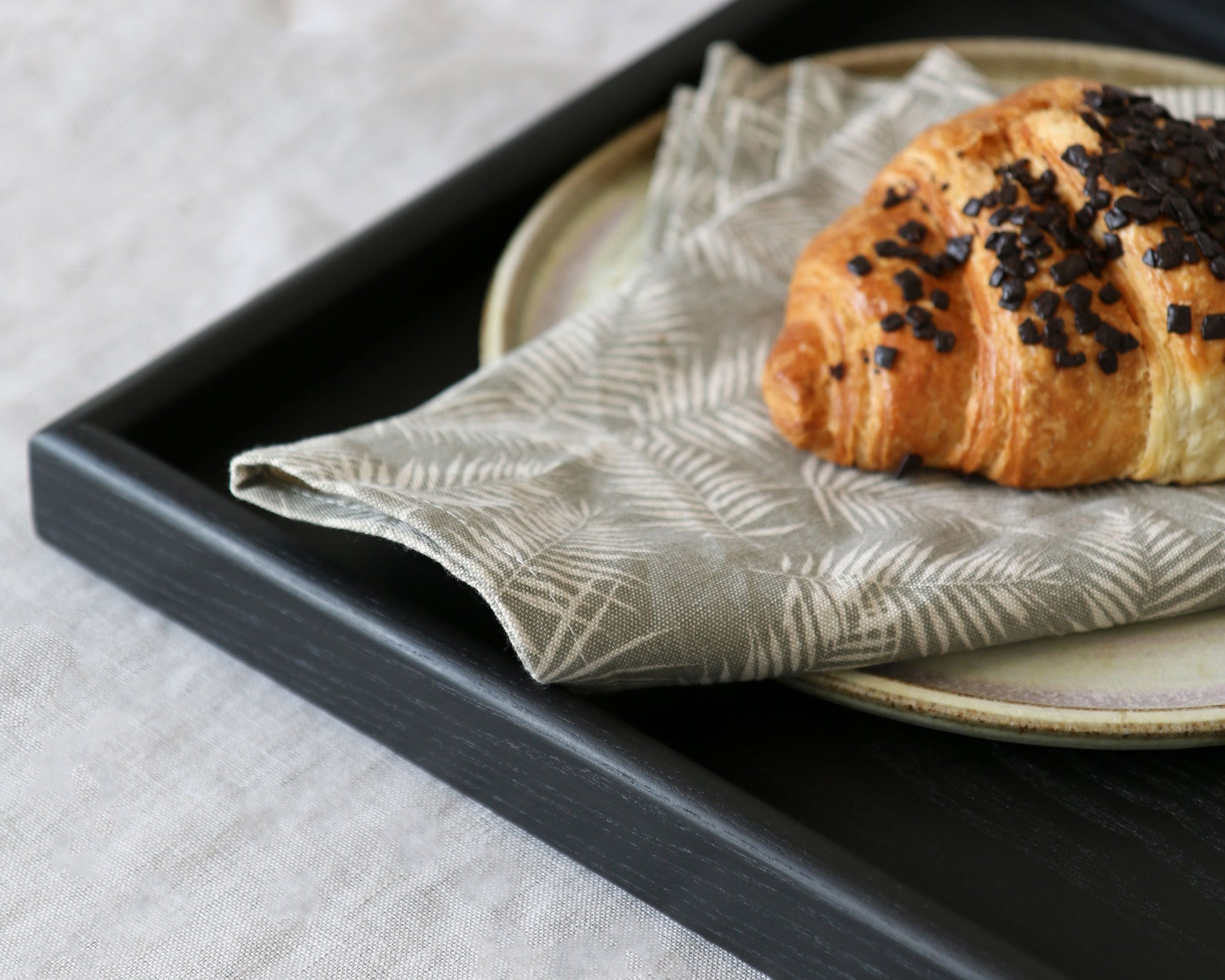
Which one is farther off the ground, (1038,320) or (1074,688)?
(1038,320)

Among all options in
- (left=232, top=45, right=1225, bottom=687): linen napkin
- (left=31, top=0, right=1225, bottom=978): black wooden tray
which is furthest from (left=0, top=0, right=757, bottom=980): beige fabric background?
(left=232, top=45, right=1225, bottom=687): linen napkin

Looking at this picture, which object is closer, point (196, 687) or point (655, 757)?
point (655, 757)

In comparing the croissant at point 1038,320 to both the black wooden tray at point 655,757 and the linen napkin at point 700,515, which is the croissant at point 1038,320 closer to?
the linen napkin at point 700,515

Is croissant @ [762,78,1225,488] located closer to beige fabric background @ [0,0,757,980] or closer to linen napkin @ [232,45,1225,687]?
linen napkin @ [232,45,1225,687]

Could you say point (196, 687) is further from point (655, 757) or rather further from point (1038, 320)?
point (1038, 320)

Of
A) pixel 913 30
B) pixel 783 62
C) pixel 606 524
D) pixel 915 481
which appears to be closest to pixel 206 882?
pixel 606 524

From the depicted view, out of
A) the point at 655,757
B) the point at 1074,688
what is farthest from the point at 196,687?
the point at 1074,688

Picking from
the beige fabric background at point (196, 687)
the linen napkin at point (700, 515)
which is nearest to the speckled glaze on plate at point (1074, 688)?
the linen napkin at point (700, 515)
